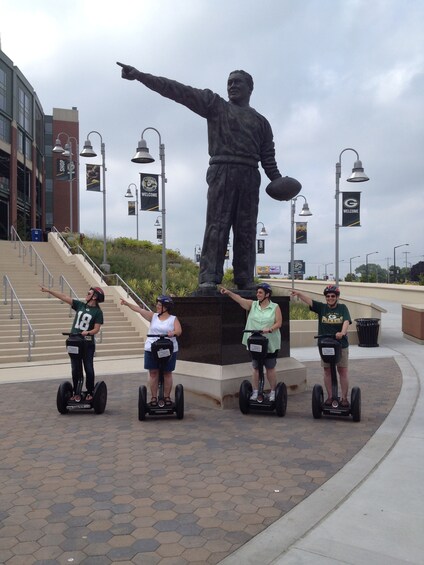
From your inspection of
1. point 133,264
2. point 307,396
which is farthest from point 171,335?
point 133,264

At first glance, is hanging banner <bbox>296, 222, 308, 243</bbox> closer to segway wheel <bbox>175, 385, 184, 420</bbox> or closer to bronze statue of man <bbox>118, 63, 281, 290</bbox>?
bronze statue of man <bbox>118, 63, 281, 290</bbox>

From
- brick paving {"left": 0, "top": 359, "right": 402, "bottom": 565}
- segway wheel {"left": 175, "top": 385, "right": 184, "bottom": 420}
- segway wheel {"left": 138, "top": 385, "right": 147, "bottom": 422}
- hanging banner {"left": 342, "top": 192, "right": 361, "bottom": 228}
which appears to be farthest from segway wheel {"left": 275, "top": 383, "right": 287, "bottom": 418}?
hanging banner {"left": 342, "top": 192, "right": 361, "bottom": 228}

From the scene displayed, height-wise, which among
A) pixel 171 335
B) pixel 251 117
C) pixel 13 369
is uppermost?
pixel 251 117

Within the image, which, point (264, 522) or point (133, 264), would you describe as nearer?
point (264, 522)

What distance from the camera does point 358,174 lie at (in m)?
17.4

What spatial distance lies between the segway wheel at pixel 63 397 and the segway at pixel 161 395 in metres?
1.12

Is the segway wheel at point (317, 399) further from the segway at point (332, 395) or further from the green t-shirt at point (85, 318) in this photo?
the green t-shirt at point (85, 318)

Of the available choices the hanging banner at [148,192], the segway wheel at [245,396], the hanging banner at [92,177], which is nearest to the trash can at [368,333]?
the hanging banner at [148,192]

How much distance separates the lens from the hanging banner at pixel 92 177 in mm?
25281

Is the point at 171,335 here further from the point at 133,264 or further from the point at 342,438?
the point at 133,264

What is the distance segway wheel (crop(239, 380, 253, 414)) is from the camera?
6.78 m

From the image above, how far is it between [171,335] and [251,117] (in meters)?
4.02

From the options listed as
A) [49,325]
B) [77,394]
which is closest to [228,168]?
[77,394]

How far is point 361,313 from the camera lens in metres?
18.9
